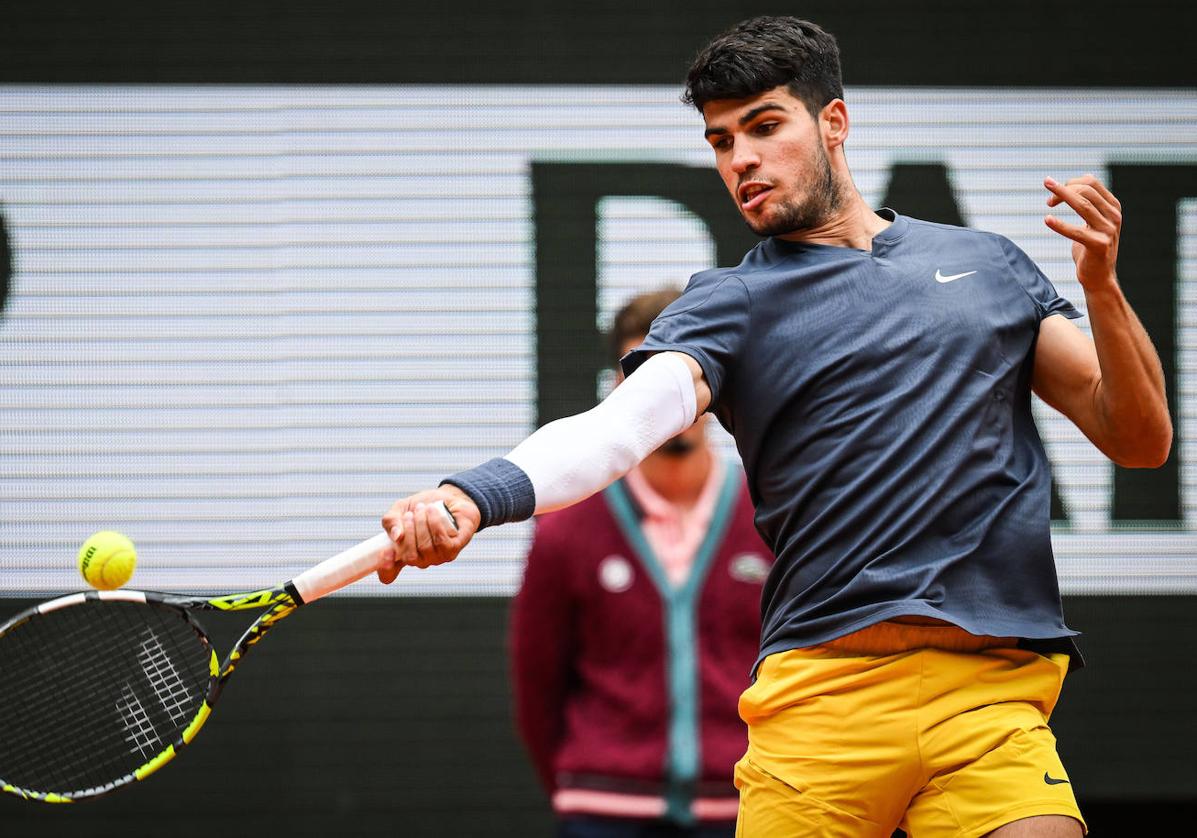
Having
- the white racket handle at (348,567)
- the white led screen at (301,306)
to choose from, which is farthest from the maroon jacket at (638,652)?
the white led screen at (301,306)

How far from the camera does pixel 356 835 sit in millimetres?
5754

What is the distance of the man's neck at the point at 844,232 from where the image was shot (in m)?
2.95

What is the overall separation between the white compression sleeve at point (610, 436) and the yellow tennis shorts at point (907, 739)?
0.49 meters

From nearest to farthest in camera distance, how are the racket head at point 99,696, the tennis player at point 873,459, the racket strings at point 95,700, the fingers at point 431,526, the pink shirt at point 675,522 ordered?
the fingers at point 431,526 → the tennis player at point 873,459 → the racket head at point 99,696 → the racket strings at point 95,700 → the pink shirt at point 675,522

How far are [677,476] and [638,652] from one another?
1.42 feet

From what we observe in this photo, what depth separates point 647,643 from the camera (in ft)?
11.6

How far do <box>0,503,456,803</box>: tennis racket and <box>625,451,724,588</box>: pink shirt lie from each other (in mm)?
697

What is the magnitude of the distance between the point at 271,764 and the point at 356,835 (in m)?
0.41

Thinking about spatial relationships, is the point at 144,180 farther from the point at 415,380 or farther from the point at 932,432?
the point at 932,432

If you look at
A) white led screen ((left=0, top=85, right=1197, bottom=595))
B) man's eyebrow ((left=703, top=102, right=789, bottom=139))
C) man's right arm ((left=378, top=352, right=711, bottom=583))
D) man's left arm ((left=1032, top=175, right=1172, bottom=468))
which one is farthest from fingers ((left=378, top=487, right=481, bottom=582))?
white led screen ((left=0, top=85, right=1197, bottom=595))

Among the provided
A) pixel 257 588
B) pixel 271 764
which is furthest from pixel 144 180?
pixel 271 764

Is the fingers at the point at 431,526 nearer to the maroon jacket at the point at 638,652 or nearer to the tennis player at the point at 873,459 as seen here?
the tennis player at the point at 873,459

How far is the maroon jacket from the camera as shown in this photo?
11.4ft

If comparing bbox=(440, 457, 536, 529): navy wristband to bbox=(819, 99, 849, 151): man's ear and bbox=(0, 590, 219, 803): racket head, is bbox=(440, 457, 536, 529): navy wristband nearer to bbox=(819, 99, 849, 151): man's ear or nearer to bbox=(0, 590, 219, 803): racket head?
bbox=(0, 590, 219, 803): racket head
